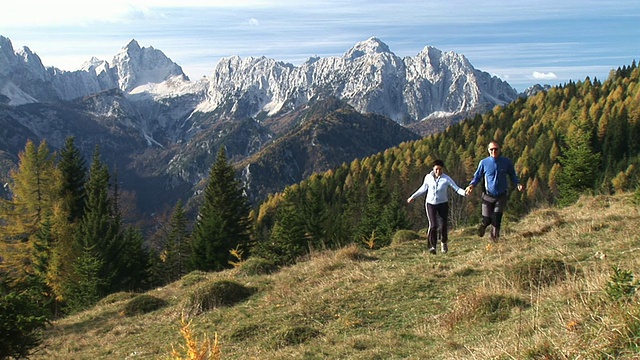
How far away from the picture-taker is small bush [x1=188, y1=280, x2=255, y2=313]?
43.3ft

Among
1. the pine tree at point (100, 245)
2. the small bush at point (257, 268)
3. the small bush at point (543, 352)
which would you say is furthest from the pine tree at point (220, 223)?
the small bush at point (543, 352)

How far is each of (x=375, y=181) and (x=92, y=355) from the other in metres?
56.0

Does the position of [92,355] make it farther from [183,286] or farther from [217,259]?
[217,259]

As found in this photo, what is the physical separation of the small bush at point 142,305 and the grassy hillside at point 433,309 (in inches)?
4.8

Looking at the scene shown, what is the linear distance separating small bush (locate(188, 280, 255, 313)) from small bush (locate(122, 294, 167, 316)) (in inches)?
123

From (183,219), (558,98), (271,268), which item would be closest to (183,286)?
(271,268)

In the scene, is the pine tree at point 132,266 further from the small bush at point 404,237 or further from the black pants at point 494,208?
the black pants at point 494,208

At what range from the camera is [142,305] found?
15977mm

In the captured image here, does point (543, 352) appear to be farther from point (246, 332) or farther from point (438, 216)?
point (438, 216)

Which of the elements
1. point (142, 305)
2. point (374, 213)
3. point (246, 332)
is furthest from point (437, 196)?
point (374, 213)

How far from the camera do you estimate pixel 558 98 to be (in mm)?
139625

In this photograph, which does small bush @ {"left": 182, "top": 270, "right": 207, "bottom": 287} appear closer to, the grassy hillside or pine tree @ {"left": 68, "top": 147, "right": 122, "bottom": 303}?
the grassy hillside

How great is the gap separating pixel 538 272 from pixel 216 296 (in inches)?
346

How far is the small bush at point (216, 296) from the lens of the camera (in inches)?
520
